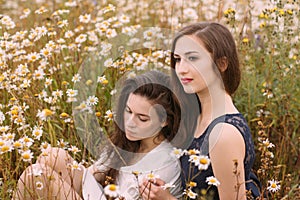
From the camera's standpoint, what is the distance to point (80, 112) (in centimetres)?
262

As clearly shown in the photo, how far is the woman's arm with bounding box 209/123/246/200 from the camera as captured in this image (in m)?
1.98

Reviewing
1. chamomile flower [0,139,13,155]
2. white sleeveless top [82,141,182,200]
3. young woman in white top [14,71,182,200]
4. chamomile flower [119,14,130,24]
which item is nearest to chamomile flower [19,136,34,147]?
chamomile flower [0,139,13,155]

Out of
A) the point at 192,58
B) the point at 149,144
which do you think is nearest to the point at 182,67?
the point at 192,58

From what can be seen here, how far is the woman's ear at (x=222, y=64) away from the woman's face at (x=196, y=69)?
0.14 feet

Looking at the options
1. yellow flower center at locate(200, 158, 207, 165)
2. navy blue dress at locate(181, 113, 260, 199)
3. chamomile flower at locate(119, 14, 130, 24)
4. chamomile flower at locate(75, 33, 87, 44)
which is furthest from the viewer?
chamomile flower at locate(119, 14, 130, 24)

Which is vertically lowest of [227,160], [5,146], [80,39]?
[227,160]

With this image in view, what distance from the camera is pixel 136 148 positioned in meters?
2.39

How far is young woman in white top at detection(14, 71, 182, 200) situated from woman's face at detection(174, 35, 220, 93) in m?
0.15

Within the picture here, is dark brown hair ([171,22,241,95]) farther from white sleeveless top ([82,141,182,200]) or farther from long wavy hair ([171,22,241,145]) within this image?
white sleeveless top ([82,141,182,200])

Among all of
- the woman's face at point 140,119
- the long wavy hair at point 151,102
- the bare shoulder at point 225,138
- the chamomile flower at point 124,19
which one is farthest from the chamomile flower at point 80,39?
the bare shoulder at point 225,138

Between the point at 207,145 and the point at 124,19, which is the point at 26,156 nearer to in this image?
the point at 207,145

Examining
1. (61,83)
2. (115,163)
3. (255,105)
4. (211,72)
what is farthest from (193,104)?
(61,83)

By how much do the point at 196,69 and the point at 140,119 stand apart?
0.31 m

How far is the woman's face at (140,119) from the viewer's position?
2189 mm
